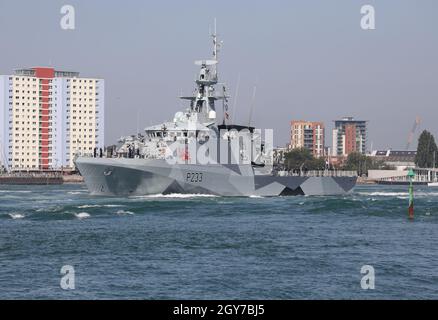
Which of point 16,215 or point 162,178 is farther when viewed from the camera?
point 162,178

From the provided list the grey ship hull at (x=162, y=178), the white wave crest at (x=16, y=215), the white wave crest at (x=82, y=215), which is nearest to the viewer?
the white wave crest at (x=16, y=215)

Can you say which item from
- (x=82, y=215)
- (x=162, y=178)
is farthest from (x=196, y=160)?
(x=82, y=215)

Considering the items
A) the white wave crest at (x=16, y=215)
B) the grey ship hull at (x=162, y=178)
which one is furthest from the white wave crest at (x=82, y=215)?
the grey ship hull at (x=162, y=178)

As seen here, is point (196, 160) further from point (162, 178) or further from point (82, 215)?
point (82, 215)

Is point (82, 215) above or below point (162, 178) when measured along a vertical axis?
below

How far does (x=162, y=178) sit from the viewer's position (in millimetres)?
70312

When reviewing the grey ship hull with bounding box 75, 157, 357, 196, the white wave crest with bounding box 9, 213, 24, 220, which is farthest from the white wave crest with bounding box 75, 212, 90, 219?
the grey ship hull with bounding box 75, 157, 357, 196

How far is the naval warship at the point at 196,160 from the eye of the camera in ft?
232

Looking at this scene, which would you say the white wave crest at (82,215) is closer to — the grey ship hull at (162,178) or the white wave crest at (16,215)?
the white wave crest at (16,215)

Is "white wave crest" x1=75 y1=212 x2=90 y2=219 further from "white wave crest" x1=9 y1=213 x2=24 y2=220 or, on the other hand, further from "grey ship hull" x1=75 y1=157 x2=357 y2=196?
"grey ship hull" x1=75 y1=157 x2=357 y2=196

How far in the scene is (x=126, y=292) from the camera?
26.9 m

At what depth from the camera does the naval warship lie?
7056 centimetres

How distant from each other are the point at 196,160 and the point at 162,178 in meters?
4.22
